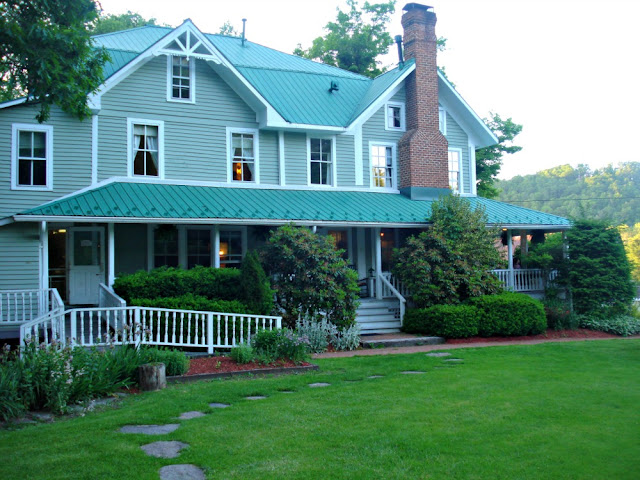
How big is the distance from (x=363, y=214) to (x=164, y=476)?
1314cm

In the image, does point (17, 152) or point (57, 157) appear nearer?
point (17, 152)

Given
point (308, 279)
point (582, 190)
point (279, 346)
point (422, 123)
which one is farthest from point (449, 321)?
point (582, 190)

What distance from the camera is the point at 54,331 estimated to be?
422 inches

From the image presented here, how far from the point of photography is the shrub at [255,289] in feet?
44.9

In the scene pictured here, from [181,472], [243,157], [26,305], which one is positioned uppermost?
[243,157]

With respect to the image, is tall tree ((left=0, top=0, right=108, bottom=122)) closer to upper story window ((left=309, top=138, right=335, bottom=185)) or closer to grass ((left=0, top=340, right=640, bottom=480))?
grass ((left=0, top=340, right=640, bottom=480))

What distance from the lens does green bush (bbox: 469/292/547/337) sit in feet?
53.5

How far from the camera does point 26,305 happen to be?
1491 cm

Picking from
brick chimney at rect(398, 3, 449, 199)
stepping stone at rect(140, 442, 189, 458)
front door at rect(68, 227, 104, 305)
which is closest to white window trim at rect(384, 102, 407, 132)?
brick chimney at rect(398, 3, 449, 199)

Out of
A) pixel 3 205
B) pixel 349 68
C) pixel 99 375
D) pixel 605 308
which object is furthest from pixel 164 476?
pixel 349 68

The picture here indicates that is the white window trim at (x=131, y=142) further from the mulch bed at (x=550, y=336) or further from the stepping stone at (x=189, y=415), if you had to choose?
the stepping stone at (x=189, y=415)

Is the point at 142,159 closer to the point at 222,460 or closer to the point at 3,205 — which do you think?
the point at 3,205

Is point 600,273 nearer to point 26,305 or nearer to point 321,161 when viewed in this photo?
point 321,161

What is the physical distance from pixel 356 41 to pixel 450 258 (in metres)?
18.5
